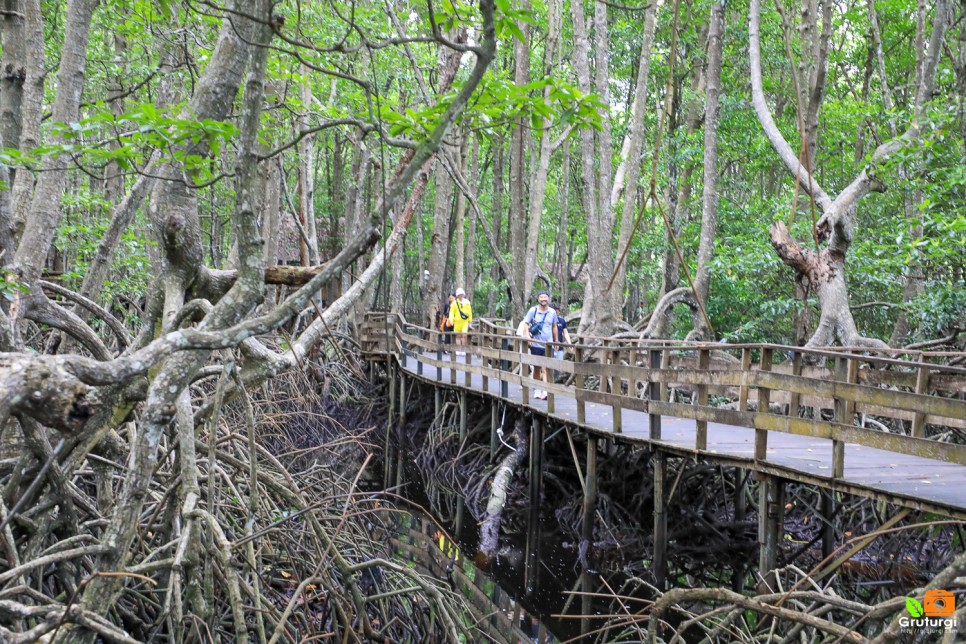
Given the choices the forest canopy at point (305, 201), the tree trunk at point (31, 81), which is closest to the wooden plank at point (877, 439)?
the forest canopy at point (305, 201)

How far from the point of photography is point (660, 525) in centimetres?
766

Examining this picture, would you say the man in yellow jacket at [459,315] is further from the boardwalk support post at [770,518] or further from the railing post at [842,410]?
the boardwalk support post at [770,518]

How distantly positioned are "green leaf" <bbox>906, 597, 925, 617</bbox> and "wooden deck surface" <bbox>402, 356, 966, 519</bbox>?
2.67m

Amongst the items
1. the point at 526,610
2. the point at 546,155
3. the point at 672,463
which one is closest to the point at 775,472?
the point at 526,610

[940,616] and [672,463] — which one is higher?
[940,616]

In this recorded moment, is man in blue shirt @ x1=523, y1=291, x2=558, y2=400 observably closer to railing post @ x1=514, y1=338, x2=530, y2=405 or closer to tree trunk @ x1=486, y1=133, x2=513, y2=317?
railing post @ x1=514, y1=338, x2=530, y2=405

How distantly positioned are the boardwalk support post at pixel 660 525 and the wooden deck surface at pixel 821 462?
11.0 inches

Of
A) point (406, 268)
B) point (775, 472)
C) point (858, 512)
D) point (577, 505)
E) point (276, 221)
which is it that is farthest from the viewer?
point (406, 268)

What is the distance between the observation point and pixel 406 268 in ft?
119

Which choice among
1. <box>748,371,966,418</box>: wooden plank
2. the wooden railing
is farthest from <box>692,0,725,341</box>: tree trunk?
<box>748,371,966,418</box>: wooden plank

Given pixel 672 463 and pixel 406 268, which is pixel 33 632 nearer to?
pixel 672 463

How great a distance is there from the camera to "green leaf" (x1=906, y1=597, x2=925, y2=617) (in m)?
2.63

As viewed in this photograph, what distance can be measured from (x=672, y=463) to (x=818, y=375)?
303 centimetres

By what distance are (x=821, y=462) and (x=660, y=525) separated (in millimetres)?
1866
